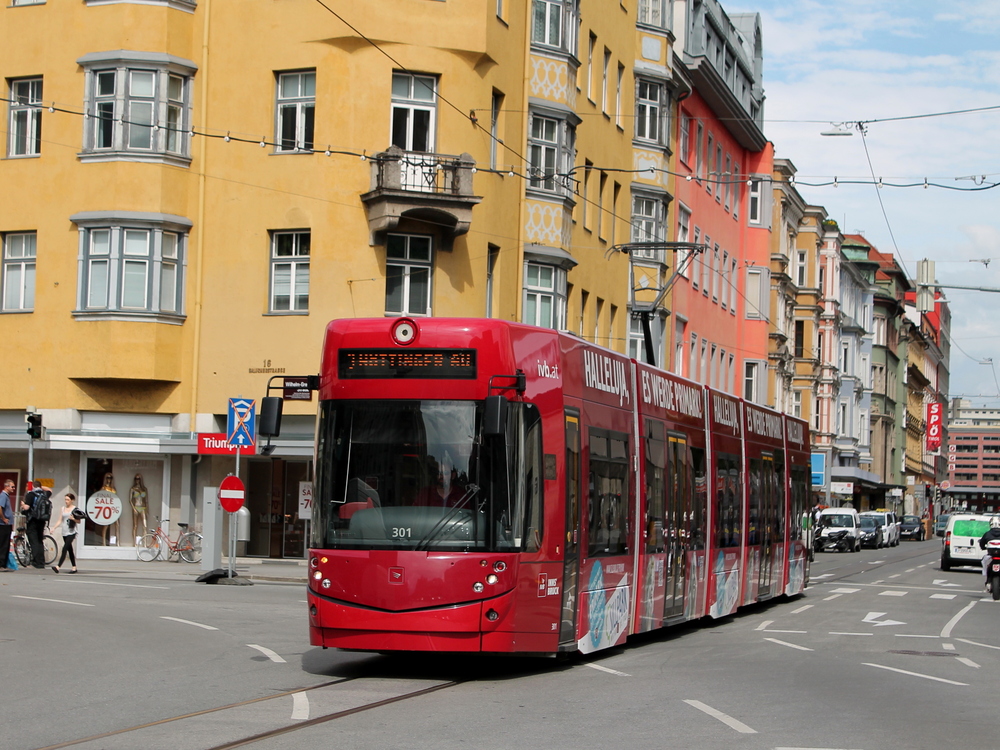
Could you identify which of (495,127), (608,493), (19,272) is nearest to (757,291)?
(495,127)

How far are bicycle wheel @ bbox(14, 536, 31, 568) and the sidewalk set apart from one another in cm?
39

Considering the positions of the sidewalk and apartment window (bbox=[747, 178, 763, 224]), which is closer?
the sidewalk

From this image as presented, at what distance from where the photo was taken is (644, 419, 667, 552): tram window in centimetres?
1661

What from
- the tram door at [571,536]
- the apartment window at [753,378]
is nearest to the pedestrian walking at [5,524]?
the tram door at [571,536]

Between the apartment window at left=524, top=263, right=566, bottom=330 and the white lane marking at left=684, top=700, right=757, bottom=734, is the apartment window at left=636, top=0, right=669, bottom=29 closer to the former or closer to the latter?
the apartment window at left=524, top=263, right=566, bottom=330

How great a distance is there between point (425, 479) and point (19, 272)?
2402 cm

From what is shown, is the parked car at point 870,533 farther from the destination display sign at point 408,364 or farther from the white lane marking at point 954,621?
the destination display sign at point 408,364

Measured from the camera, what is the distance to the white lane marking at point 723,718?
10.1 metres

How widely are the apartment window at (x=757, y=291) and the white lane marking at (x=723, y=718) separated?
177 feet

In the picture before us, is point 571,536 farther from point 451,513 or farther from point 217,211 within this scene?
point 217,211

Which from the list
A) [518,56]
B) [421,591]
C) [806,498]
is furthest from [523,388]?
[518,56]

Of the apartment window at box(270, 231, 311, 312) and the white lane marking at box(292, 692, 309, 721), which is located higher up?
the apartment window at box(270, 231, 311, 312)

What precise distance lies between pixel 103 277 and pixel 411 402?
2176 centimetres

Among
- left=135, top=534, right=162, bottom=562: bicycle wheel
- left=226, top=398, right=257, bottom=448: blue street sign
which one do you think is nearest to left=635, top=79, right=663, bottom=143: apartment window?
left=135, top=534, right=162, bottom=562: bicycle wheel
